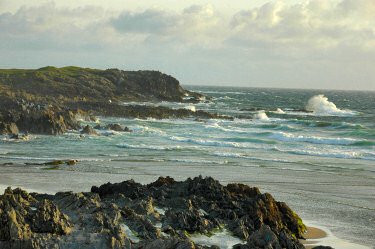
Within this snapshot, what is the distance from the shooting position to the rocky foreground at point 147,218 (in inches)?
335

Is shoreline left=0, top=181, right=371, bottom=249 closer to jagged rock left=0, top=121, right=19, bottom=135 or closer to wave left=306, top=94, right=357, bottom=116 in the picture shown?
jagged rock left=0, top=121, right=19, bottom=135

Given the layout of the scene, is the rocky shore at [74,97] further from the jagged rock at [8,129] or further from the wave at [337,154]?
the wave at [337,154]

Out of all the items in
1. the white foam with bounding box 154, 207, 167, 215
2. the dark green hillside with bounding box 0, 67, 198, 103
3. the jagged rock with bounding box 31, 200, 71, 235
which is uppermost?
the dark green hillside with bounding box 0, 67, 198, 103

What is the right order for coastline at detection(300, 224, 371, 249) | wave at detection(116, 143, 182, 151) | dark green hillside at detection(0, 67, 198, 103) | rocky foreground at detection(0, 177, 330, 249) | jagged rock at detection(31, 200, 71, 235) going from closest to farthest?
rocky foreground at detection(0, 177, 330, 249) < jagged rock at detection(31, 200, 71, 235) < coastline at detection(300, 224, 371, 249) < wave at detection(116, 143, 182, 151) < dark green hillside at detection(0, 67, 198, 103)


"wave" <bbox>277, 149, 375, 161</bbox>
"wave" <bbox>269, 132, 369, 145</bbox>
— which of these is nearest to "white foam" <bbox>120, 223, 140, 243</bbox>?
"wave" <bbox>277, 149, 375, 161</bbox>

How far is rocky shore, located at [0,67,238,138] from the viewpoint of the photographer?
37406 millimetres

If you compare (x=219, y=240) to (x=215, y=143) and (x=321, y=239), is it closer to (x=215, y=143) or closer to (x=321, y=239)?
(x=321, y=239)

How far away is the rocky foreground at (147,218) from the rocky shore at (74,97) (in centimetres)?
2191

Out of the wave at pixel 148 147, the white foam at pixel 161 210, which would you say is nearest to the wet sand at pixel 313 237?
the white foam at pixel 161 210

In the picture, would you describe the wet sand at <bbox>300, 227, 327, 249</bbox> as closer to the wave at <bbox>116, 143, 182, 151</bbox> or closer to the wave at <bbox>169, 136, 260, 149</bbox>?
the wave at <bbox>116, 143, 182, 151</bbox>

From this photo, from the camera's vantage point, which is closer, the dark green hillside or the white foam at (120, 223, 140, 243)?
the white foam at (120, 223, 140, 243)

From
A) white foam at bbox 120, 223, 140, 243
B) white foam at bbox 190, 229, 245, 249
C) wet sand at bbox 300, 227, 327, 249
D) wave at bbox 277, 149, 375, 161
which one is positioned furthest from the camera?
wave at bbox 277, 149, 375, 161

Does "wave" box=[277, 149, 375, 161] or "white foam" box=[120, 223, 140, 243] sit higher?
"white foam" box=[120, 223, 140, 243]

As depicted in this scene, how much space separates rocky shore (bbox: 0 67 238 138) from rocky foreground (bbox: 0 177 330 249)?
71.9 feet
